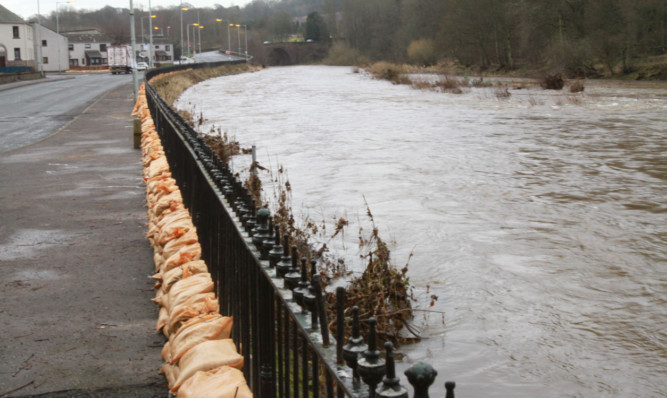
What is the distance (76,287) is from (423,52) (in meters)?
80.8

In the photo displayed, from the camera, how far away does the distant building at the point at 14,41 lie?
86.2 m

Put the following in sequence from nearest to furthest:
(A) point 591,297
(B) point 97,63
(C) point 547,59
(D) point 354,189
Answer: (A) point 591,297 < (D) point 354,189 < (C) point 547,59 < (B) point 97,63

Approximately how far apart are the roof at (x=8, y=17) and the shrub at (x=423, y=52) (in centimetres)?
4512

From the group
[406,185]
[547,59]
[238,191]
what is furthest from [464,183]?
[547,59]

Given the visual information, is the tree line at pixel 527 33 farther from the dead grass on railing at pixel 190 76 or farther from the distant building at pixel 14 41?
the distant building at pixel 14 41

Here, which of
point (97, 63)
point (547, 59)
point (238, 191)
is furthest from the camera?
point (97, 63)

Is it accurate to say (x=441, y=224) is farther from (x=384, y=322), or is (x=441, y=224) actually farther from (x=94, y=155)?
(x=94, y=155)

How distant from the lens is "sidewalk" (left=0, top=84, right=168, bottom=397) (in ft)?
16.0

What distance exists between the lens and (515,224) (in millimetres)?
13641

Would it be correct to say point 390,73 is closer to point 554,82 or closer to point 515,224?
point 554,82

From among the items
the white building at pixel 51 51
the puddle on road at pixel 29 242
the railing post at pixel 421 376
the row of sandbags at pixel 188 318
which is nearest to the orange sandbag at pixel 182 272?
the row of sandbags at pixel 188 318

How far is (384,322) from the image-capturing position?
25.1 ft

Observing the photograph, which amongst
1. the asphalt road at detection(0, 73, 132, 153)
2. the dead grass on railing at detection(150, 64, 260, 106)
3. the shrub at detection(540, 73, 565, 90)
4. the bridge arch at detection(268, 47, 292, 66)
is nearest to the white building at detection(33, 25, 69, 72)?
the dead grass on railing at detection(150, 64, 260, 106)

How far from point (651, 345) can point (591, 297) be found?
1476 millimetres
